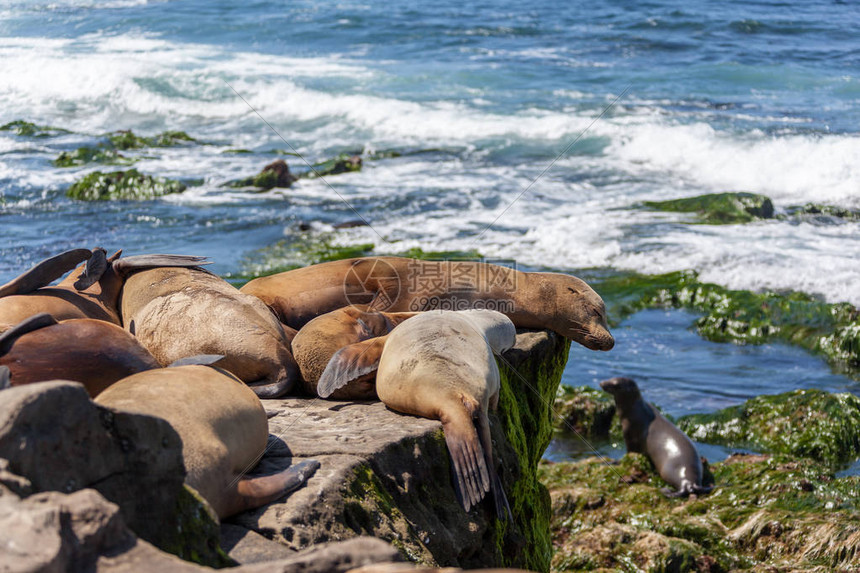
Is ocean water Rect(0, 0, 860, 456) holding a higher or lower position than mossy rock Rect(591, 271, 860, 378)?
higher

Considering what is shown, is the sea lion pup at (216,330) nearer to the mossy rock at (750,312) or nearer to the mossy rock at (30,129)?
the mossy rock at (750,312)

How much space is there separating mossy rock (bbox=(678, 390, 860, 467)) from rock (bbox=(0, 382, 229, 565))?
681 centimetres

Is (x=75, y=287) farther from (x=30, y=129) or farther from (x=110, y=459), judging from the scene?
(x=30, y=129)

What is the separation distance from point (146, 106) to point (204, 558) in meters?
25.7

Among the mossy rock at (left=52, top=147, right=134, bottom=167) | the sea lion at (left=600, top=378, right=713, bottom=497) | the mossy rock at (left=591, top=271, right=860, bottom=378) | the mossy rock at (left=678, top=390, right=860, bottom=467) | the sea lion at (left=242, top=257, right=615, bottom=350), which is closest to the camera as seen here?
the sea lion at (left=242, top=257, right=615, bottom=350)

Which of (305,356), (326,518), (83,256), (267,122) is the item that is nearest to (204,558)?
(326,518)

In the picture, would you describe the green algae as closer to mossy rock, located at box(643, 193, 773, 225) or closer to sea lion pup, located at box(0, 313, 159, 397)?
mossy rock, located at box(643, 193, 773, 225)

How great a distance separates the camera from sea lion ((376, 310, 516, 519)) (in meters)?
3.87

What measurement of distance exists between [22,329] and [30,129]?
822 inches

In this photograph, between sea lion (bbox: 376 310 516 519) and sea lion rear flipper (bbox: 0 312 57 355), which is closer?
sea lion rear flipper (bbox: 0 312 57 355)

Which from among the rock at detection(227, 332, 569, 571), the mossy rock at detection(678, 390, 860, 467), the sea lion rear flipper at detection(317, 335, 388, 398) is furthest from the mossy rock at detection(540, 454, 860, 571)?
the sea lion rear flipper at detection(317, 335, 388, 398)

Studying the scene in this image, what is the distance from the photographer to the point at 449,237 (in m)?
13.7

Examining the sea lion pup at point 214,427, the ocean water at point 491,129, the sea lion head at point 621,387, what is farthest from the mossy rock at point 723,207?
the sea lion pup at point 214,427

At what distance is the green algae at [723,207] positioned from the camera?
14883 millimetres
